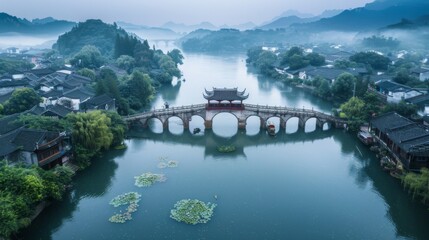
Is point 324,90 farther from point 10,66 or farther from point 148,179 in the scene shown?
point 10,66

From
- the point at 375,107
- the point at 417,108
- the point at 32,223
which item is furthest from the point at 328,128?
the point at 32,223

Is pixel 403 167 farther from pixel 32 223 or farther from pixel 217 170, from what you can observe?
pixel 32 223

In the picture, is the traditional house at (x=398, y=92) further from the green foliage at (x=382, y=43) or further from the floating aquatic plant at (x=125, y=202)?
the green foliage at (x=382, y=43)

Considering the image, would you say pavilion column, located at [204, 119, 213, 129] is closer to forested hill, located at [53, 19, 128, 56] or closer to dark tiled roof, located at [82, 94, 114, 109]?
dark tiled roof, located at [82, 94, 114, 109]

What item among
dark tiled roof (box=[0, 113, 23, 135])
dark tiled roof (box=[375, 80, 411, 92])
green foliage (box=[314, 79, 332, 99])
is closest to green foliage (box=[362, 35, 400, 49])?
dark tiled roof (box=[375, 80, 411, 92])

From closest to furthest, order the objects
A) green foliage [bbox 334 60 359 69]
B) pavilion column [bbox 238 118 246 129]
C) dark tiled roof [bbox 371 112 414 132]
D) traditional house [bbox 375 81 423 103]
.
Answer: dark tiled roof [bbox 371 112 414 132] < pavilion column [bbox 238 118 246 129] < traditional house [bbox 375 81 423 103] < green foliage [bbox 334 60 359 69]
